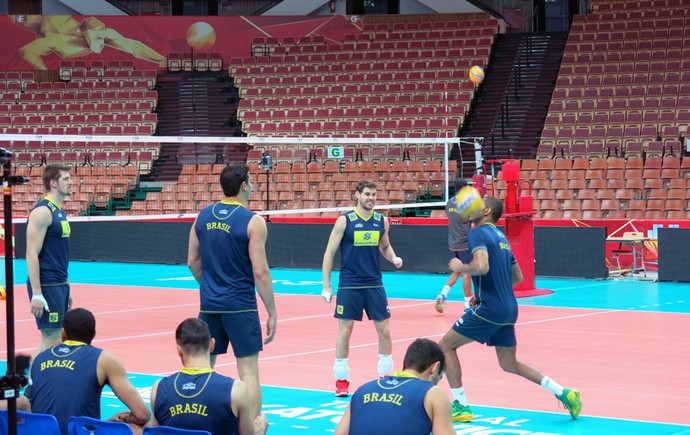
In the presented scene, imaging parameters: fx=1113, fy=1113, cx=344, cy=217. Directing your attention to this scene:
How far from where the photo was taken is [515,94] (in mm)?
32531

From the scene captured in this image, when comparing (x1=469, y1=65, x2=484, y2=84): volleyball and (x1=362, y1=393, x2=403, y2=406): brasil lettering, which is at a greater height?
(x1=469, y1=65, x2=484, y2=84): volleyball

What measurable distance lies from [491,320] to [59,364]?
371 centimetres

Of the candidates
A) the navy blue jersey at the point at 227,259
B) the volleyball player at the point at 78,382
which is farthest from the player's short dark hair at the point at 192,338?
the navy blue jersey at the point at 227,259

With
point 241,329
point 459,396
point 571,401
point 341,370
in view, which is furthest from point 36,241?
point 571,401

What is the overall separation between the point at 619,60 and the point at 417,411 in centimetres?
2718

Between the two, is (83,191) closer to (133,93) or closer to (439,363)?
(133,93)

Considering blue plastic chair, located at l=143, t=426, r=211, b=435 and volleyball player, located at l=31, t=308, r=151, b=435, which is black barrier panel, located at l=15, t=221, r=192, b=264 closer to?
volleyball player, located at l=31, t=308, r=151, b=435

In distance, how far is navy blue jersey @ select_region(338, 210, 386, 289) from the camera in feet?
34.2

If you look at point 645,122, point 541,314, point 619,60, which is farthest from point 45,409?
point 619,60

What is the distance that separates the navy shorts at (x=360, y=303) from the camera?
10.3 m

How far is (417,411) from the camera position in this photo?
214 inches

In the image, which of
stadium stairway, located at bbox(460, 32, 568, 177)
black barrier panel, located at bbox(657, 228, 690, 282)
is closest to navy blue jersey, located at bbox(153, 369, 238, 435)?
black barrier panel, located at bbox(657, 228, 690, 282)

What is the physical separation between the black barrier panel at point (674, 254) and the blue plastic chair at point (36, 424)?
1588 cm

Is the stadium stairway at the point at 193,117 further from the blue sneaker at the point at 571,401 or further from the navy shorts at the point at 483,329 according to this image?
the blue sneaker at the point at 571,401
